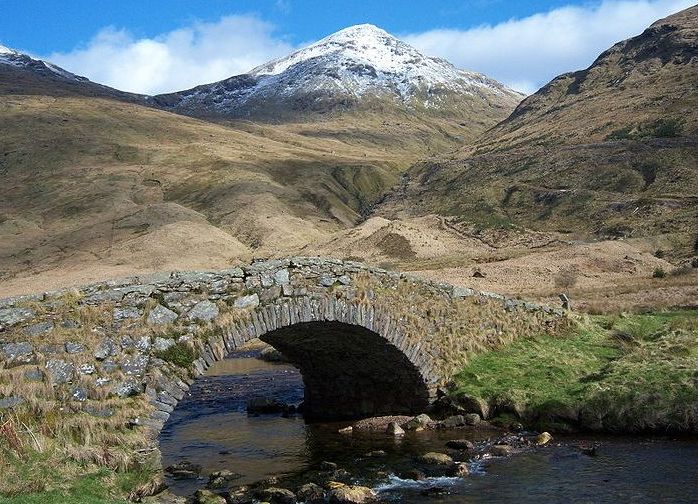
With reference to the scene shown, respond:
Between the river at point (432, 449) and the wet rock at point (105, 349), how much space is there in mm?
3633

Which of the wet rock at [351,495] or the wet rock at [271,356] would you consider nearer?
the wet rock at [351,495]

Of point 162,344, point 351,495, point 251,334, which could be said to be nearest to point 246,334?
point 251,334

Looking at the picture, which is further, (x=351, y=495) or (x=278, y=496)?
(x=278, y=496)

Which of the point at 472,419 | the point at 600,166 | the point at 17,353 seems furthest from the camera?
the point at 600,166

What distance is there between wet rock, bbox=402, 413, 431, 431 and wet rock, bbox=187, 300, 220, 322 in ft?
23.2

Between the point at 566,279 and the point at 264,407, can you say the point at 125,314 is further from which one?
the point at 566,279

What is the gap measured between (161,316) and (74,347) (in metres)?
1.95

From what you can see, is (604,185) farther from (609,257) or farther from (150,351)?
(150,351)

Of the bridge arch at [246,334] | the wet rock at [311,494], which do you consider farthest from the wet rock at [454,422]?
the wet rock at [311,494]

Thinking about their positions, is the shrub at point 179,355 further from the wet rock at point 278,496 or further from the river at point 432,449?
the wet rock at point 278,496

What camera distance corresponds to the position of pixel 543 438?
662 inches

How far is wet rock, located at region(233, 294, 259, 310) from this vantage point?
15578 millimetres

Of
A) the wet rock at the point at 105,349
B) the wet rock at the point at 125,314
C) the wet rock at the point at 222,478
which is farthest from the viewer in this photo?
the wet rock at the point at 222,478

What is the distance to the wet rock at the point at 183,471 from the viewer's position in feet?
52.9
